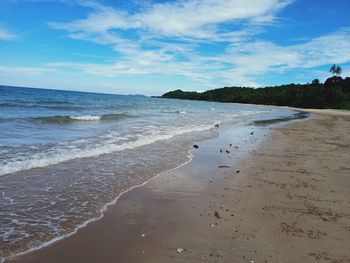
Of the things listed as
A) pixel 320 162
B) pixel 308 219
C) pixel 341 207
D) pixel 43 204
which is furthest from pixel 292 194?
pixel 43 204

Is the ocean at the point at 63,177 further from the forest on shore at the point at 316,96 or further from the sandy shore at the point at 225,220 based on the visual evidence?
the forest on shore at the point at 316,96

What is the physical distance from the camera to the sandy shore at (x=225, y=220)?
4555 millimetres

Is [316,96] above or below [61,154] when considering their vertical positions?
above

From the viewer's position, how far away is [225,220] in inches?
230

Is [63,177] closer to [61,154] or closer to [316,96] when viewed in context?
[61,154]

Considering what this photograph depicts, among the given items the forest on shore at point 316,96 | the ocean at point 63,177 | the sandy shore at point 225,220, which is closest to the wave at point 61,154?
the ocean at point 63,177

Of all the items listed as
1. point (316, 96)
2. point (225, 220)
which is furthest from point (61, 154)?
point (316, 96)

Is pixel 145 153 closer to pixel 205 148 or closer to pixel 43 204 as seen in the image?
pixel 205 148

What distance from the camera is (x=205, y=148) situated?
14.2 metres

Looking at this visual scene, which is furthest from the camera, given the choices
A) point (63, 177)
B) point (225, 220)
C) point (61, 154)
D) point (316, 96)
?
point (316, 96)

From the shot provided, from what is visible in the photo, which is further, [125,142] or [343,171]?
[125,142]

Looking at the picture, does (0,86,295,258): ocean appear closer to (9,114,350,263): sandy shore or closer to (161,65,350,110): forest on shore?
(9,114,350,263): sandy shore

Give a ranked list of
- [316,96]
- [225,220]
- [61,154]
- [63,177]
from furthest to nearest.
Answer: [316,96], [61,154], [63,177], [225,220]

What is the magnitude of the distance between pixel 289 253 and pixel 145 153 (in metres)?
8.23
